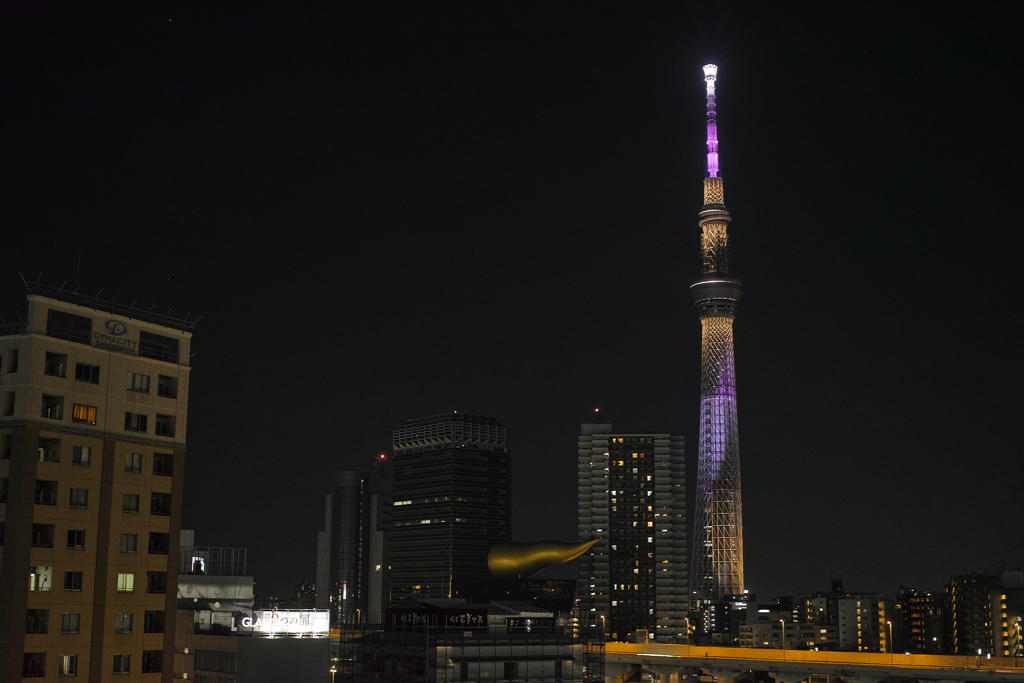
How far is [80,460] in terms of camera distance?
65062 millimetres

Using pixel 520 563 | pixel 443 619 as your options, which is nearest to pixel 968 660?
pixel 520 563

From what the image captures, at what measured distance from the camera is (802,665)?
14775 cm

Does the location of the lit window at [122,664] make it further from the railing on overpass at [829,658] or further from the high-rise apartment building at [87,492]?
the railing on overpass at [829,658]

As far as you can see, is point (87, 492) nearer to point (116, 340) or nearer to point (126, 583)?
point (126, 583)

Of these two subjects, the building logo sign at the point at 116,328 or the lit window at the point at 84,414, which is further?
the building logo sign at the point at 116,328

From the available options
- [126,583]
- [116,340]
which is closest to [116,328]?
[116,340]

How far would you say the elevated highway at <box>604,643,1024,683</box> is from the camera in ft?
419

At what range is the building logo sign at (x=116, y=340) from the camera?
67500mm

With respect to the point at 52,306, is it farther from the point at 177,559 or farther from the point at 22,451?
the point at 177,559

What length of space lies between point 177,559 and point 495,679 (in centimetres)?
2279

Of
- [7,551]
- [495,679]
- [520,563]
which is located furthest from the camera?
[520,563]

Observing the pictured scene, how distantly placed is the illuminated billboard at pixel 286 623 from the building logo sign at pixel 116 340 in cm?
3708

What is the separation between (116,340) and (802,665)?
108 metres

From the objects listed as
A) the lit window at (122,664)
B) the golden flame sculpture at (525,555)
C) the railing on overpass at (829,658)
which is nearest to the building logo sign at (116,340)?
the lit window at (122,664)
